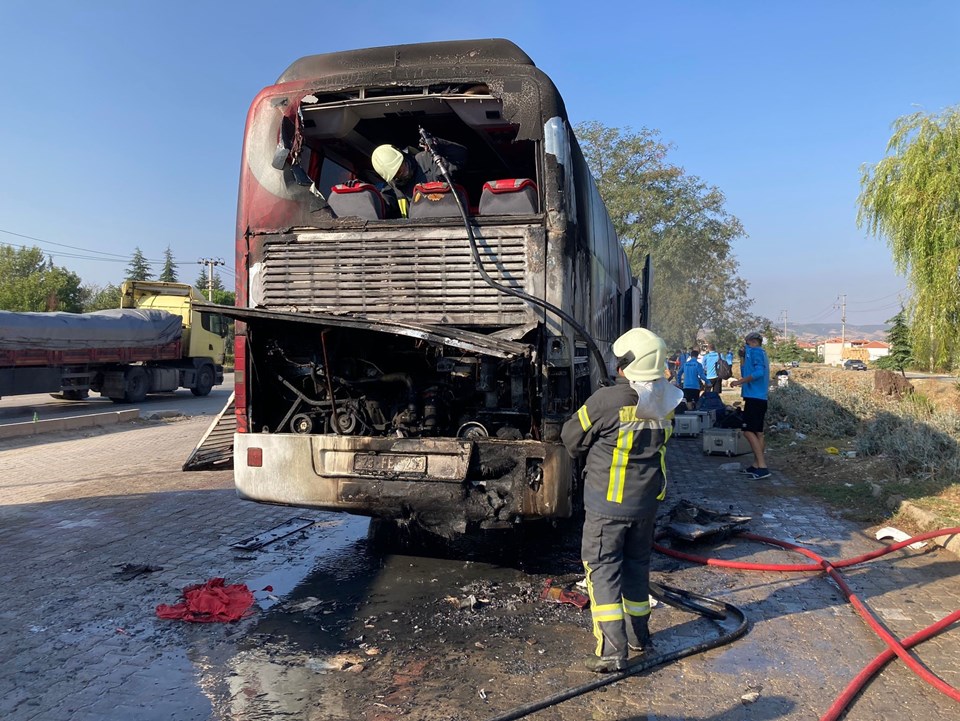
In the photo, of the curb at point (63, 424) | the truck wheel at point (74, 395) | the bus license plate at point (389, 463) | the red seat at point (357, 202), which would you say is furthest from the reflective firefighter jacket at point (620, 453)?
the truck wheel at point (74, 395)

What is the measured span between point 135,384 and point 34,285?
2869 cm

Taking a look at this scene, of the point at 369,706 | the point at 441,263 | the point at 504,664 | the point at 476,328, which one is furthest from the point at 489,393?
the point at 369,706

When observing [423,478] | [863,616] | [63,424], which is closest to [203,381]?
[63,424]

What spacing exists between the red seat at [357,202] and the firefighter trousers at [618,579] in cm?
250

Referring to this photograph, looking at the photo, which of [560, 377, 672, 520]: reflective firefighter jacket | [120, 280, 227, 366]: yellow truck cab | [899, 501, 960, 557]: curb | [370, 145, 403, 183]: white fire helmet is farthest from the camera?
[120, 280, 227, 366]: yellow truck cab

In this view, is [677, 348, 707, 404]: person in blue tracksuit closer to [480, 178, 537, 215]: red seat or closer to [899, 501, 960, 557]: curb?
[899, 501, 960, 557]: curb

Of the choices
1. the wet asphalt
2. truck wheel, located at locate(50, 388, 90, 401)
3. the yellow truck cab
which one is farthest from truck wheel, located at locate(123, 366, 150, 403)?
the wet asphalt

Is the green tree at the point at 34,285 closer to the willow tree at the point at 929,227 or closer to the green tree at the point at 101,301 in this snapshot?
the green tree at the point at 101,301

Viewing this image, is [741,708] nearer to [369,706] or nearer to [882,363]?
[369,706]

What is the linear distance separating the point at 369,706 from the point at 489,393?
1.96 metres

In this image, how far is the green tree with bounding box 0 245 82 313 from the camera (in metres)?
38.8

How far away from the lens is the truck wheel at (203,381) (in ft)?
65.2

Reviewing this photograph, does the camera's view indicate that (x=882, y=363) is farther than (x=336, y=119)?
Yes

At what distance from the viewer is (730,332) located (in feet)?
122
